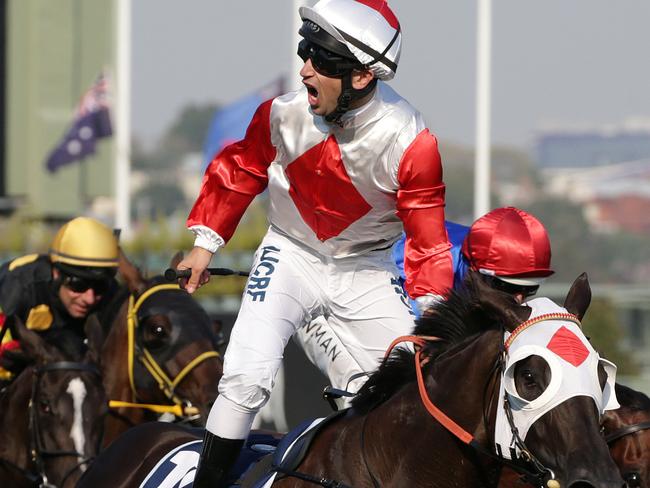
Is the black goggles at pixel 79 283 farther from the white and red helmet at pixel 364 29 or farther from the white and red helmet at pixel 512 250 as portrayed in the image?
Answer: the white and red helmet at pixel 364 29

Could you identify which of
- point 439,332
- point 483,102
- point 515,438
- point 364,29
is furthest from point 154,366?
point 483,102

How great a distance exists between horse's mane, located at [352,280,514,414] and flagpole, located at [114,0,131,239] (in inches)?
520

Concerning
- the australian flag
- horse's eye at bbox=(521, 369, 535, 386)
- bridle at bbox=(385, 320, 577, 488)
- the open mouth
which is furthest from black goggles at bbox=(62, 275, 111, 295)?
the australian flag

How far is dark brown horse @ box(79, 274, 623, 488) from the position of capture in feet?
9.66

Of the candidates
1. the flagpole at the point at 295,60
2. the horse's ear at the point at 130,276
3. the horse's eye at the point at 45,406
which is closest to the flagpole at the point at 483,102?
the flagpole at the point at 295,60

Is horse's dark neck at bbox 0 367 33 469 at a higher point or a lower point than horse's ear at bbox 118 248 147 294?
lower

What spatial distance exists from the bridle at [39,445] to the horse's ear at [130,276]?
0.63 m

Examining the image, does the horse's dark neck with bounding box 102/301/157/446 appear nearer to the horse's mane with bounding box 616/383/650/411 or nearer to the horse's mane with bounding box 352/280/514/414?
the horse's mane with bounding box 616/383/650/411

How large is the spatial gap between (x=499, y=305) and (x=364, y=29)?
968 mm

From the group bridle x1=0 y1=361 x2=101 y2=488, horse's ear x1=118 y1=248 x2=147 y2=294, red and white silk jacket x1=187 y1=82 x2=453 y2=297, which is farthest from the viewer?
horse's ear x1=118 y1=248 x2=147 y2=294

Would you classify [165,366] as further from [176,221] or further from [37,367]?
[176,221]

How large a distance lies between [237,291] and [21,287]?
25.4 feet

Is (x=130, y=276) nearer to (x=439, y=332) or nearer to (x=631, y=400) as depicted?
(x=631, y=400)

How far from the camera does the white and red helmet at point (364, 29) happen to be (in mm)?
3721
